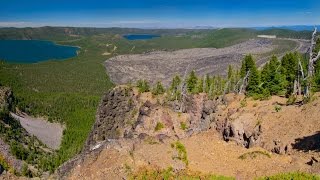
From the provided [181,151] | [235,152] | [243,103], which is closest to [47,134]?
[243,103]

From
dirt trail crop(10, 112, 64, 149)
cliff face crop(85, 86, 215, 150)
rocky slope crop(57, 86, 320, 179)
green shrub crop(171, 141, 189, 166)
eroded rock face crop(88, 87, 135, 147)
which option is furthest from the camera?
dirt trail crop(10, 112, 64, 149)

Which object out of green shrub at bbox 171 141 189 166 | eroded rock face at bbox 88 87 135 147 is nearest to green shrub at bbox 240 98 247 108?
green shrub at bbox 171 141 189 166

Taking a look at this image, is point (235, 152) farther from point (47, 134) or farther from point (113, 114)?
point (47, 134)

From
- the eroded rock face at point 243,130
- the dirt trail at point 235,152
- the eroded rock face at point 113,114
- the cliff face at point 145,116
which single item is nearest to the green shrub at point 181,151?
the dirt trail at point 235,152

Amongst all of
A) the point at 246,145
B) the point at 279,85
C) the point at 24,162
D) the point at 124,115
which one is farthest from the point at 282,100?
the point at 24,162

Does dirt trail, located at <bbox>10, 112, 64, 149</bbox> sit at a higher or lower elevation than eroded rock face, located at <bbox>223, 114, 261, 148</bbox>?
lower

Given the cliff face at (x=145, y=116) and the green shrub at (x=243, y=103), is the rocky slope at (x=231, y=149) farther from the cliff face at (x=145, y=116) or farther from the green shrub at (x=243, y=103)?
the cliff face at (x=145, y=116)

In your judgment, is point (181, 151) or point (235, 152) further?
point (235, 152)

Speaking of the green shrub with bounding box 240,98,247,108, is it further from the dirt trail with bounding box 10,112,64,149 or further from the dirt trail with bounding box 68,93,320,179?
the dirt trail with bounding box 10,112,64,149

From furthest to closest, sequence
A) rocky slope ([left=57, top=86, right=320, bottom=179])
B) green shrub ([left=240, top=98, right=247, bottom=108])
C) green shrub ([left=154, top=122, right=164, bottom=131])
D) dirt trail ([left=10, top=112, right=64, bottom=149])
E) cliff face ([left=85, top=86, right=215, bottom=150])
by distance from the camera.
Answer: dirt trail ([left=10, top=112, right=64, bottom=149]), green shrub ([left=154, top=122, right=164, bottom=131]), cliff face ([left=85, top=86, right=215, bottom=150]), green shrub ([left=240, top=98, right=247, bottom=108]), rocky slope ([left=57, top=86, right=320, bottom=179])

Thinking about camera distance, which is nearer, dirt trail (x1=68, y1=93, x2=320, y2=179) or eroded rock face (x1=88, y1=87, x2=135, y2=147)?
dirt trail (x1=68, y1=93, x2=320, y2=179)

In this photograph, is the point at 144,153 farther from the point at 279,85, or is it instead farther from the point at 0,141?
the point at 0,141
